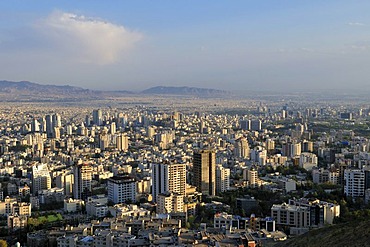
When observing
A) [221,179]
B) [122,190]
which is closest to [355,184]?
[221,179]

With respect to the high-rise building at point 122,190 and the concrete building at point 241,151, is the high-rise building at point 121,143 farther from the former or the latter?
the high-rise building at point 122,190

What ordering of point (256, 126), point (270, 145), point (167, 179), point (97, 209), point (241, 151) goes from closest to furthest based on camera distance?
point (97, 209) → point (167, 179) → point (241, 151) → point (270, 145) → point (256, 126)

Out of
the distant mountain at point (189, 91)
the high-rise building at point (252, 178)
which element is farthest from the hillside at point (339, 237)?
the distant mountain at point (189, 91)

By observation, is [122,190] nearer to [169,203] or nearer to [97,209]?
[97,209]

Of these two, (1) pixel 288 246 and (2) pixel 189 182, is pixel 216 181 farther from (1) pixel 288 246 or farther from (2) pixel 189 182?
(1) pixel 288 246

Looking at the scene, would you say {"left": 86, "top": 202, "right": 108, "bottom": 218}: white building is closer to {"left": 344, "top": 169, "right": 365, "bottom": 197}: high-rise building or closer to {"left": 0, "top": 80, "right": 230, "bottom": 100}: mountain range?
{"left": 344, "top": 169, "right": 365, "bottom": 197}: high-rise building

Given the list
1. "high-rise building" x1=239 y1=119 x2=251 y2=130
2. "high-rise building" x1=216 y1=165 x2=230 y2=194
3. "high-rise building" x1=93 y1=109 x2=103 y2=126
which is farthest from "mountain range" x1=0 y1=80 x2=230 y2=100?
"high-rise building" x1=216 y1=165 x2=230 y2=194
